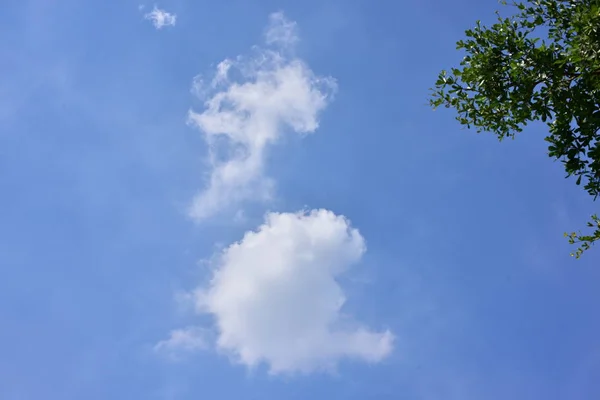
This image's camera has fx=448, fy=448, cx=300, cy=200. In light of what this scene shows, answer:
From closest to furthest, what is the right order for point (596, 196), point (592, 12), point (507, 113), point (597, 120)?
point (592, 12) → point (597, 120) → point (596, 196) → point (507, 113)

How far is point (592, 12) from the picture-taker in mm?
15062

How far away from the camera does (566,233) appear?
18531 mm

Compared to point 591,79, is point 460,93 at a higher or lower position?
higher

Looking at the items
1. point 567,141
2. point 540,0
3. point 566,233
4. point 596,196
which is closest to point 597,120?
point 567,141

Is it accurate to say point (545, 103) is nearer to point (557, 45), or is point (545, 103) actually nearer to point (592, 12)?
point (557, 45)

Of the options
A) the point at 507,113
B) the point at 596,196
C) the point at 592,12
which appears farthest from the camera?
the point at 507,113

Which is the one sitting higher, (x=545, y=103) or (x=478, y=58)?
(x=478, y=58)

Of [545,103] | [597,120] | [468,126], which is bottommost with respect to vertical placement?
[597,120]

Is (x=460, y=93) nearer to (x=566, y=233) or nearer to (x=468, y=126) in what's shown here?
(x=468, y=126)

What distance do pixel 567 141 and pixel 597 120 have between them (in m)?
1.53

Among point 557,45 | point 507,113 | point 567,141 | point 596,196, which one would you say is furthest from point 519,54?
point 596,196

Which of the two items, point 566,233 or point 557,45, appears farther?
point 566,233

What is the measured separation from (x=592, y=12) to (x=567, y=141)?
503cm

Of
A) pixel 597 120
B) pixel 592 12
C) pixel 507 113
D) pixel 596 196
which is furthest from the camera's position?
pixel 507 113
